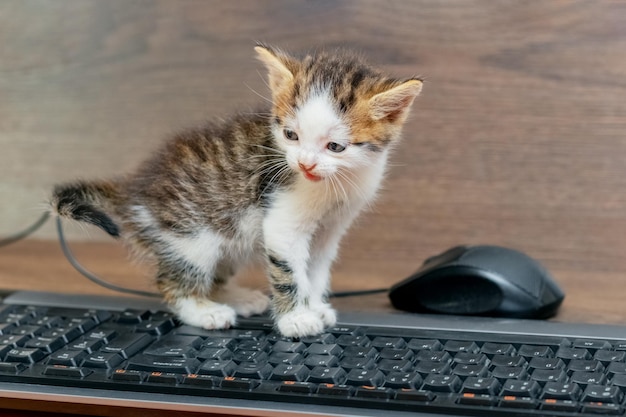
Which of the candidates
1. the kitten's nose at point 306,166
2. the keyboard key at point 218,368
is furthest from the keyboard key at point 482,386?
the kitten's nose at point 306,166

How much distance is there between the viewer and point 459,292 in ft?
2.88

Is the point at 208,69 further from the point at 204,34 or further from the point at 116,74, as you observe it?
the point at 116,74

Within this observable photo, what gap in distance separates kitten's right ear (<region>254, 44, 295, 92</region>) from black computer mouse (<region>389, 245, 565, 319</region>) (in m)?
0.28

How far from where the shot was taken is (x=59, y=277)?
1103mm

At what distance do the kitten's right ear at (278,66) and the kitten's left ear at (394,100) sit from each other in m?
0.10

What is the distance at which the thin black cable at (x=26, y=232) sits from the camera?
1266 mm

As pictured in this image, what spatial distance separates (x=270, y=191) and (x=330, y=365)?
0.28 metres

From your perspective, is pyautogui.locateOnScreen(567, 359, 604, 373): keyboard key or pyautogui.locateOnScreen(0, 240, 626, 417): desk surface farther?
pyautogui.locateOnScreen(0, 240, 626, 417): desk surface

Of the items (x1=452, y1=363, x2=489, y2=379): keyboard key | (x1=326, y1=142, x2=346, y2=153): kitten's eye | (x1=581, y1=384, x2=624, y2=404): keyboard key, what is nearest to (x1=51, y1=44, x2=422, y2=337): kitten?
(x1=326, y1=142, x2=346, y2=153): kitten's eye

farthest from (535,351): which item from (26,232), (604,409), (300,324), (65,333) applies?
(26,232)

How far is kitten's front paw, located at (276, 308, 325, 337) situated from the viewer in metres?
0.80

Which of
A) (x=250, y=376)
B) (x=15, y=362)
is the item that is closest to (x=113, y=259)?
(x=15, y=362)

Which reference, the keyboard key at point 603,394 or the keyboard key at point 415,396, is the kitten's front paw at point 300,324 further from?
the keyboard key at point 603,394

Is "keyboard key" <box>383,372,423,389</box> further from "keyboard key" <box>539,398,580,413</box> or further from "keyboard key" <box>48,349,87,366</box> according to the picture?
"keyboard key" <box>48,349,87,366</box>
